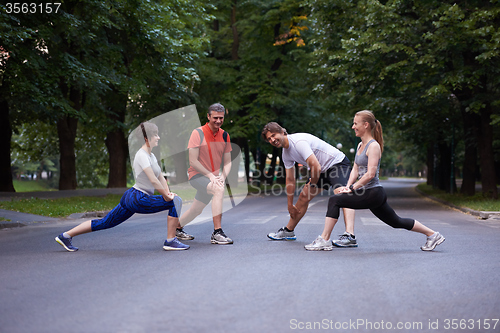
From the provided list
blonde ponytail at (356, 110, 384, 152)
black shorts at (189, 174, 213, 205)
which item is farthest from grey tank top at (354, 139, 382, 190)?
black shorts at (189, 174, 213, 205)

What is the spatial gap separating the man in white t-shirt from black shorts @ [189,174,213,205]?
112cm

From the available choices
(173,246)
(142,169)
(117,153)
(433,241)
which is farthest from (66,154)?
(433,241)

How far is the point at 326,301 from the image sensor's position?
443 cm

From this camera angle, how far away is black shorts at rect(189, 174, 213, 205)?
754cm

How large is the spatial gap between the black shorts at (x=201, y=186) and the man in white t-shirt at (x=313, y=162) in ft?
3.68

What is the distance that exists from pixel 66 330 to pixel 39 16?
45.8 ft

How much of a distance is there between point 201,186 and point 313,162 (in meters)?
1.70

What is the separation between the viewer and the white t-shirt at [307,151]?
7.08m

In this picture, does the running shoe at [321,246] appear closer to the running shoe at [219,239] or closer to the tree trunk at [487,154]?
the running shoe at [219,239]

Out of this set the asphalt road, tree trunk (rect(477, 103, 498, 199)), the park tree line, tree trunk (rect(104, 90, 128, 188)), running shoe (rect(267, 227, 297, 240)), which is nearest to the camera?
the asphalt road

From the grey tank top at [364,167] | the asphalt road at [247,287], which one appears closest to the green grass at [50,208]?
the asphalt road at [247,287]

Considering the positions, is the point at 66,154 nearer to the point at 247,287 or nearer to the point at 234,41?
the point at 234,41

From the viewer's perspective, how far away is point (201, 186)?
7.61 meters

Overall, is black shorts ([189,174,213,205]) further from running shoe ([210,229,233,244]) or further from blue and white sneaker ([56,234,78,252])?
blue and white sneaker ([56,234,78,252])
